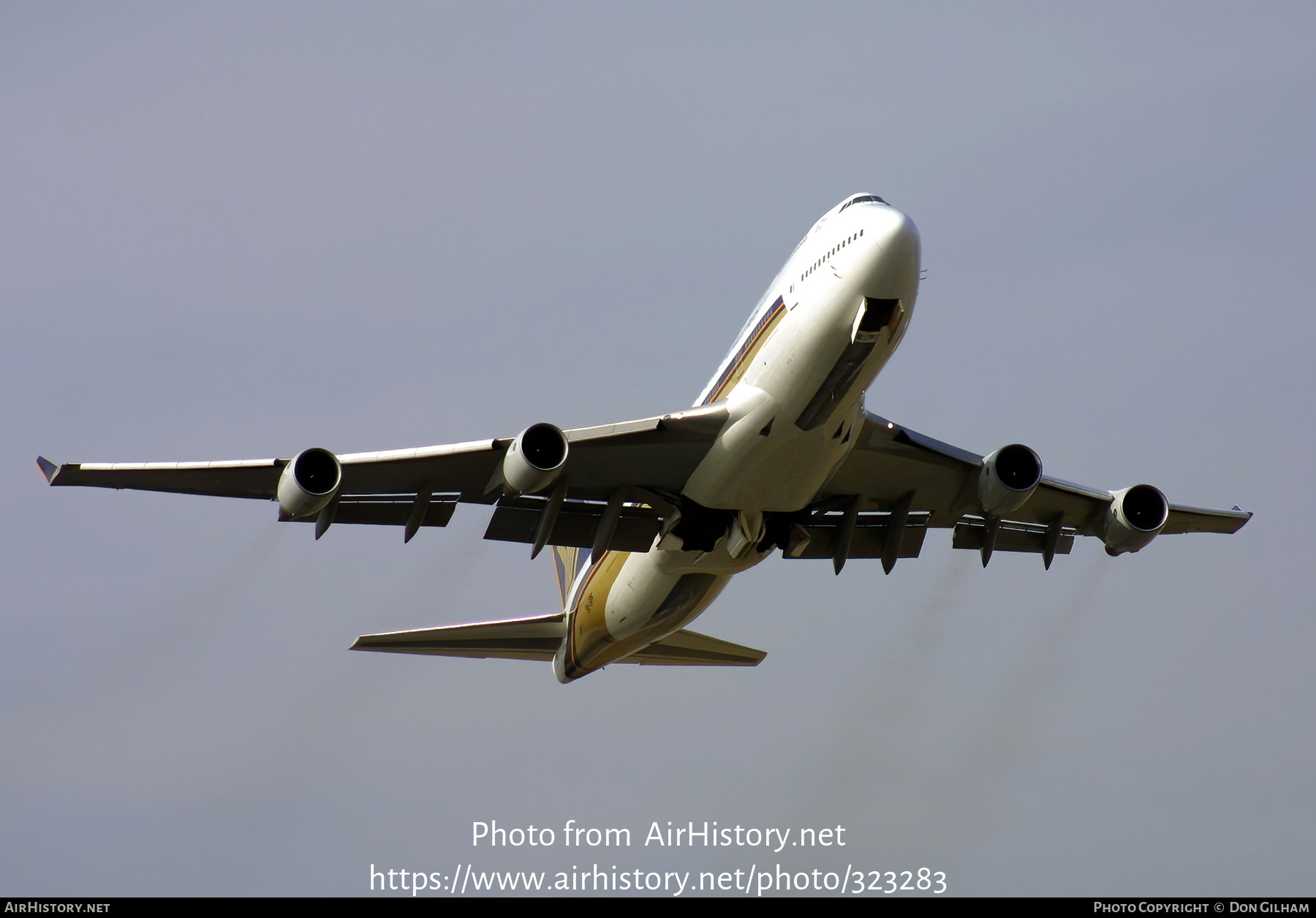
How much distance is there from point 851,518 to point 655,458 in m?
5.38

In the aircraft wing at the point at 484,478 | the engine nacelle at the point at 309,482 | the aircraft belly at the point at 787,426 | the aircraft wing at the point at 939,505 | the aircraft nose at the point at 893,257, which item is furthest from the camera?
the aircraft wing at the point at 939,505

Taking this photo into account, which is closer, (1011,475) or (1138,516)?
(1011,475)

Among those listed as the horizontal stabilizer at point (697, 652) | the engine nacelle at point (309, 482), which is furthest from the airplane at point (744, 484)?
the horizontal stabilizer at point (697, 652)

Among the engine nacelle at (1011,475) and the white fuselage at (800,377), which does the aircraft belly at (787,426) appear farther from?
the engine nacelle at (1011,475)

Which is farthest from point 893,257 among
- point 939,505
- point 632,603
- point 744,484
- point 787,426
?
point 632,603

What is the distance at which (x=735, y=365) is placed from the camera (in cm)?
2703

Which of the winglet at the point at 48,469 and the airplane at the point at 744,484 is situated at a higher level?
the airplane at the point at 744,484

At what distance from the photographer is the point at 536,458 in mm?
25609

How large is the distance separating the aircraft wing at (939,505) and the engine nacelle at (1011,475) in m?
0.56

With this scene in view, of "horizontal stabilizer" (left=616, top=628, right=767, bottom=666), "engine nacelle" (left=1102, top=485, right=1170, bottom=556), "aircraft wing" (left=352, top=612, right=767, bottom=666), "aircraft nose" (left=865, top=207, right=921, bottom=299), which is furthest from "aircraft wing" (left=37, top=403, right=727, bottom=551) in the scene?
"engine nacelle" (left=1102, top=485, right=1170, bottom=556)

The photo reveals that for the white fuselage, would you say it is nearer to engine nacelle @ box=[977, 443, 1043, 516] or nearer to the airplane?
the airplane

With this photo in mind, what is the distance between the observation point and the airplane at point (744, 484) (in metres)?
24.8

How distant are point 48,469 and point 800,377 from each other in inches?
499

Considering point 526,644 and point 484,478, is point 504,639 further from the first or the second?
point 484,478
